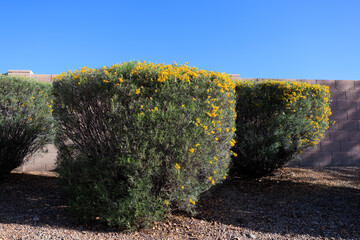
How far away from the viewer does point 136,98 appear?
13.7ft

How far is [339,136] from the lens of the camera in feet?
31.3

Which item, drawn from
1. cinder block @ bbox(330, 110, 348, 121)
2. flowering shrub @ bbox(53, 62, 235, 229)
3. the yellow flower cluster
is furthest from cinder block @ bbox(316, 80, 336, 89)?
flowering shrub @ bbox(53, 62, 235, 229)

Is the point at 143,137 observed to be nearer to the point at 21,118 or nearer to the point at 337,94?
the point at 21,118

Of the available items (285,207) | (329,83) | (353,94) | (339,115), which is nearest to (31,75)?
(285,207)

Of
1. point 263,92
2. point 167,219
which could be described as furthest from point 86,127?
point 263,92

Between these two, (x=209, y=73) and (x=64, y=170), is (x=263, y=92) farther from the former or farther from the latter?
(x=64, y=170)

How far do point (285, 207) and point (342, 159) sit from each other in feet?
16.7

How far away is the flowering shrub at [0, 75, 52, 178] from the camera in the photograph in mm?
6352

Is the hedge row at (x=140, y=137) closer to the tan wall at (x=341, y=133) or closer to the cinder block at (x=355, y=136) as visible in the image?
the tan wall at (x=341, y=133)

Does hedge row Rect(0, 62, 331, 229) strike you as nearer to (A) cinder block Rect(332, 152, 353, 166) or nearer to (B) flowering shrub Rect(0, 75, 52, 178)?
(B) flowering shrub Rect(0, 75, 52, 178)

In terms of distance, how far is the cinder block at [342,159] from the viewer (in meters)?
9.54

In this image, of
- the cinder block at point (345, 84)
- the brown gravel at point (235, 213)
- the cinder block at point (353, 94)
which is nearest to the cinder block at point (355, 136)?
the cinder block at point (353, 94)

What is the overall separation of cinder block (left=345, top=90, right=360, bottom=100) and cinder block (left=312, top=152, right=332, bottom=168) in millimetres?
1944

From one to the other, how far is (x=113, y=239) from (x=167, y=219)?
923 millimetres
